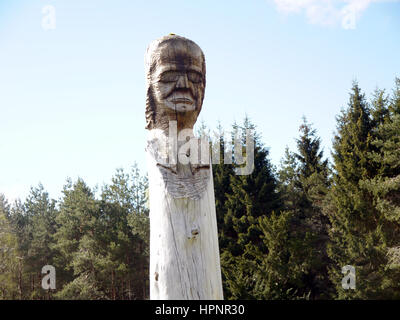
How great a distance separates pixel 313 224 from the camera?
24.6m

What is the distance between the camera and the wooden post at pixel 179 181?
145 inches

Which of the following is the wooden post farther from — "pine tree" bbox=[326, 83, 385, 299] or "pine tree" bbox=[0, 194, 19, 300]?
"pine tree" bbox=[0, 194, 19, 300]

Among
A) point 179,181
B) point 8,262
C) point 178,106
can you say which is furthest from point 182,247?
point 8,262

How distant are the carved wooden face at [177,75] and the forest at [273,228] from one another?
1551 centimetres

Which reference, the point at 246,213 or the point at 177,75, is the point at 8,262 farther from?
the point at 177,75

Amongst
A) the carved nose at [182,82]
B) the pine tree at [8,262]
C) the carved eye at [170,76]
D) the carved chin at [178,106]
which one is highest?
the carved eye at [170,76]

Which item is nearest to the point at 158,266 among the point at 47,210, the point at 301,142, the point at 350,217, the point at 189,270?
the point at 189,270

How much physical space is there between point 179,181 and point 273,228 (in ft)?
52.5

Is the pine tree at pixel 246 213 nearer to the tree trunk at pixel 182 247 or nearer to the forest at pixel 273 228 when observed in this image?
the forest at pixel 273 228

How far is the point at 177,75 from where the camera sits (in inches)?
170

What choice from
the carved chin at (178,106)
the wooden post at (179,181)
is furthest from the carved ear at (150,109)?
the carved chin at (178,106)
